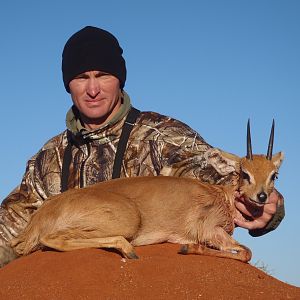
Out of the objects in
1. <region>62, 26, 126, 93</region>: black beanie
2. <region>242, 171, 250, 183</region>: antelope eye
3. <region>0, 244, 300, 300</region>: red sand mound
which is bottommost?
<region>0, 244, 300, 300</region>: red sand mound

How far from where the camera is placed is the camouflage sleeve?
1104 cm

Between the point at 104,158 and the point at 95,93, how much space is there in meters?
1.01

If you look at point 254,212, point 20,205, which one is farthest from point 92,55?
point 254,212

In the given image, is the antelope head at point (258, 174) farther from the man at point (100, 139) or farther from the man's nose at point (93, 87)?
the man's nose at point (93, 87)

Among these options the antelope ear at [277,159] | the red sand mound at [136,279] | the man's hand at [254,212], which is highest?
the antelope ear at [277,159]

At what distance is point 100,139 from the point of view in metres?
11.2

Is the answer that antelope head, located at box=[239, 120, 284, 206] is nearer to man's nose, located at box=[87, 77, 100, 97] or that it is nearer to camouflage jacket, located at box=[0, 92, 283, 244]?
camouflage jacket, located at box=[0, 92, 283, 244]

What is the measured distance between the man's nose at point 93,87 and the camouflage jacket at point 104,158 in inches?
20.1

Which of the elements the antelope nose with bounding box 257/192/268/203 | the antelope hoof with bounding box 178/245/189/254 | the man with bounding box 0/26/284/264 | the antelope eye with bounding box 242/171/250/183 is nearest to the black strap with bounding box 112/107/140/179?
the man with bounding box 0/26/284/264

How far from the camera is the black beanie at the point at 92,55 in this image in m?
A: 11.0

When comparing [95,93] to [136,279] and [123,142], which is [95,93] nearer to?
[123,142]

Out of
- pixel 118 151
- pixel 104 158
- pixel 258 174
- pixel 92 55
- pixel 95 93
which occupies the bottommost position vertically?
pixel 104 158

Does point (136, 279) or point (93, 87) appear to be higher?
point (93, 87)

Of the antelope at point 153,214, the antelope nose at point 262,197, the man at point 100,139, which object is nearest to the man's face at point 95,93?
the man at point 100,139
